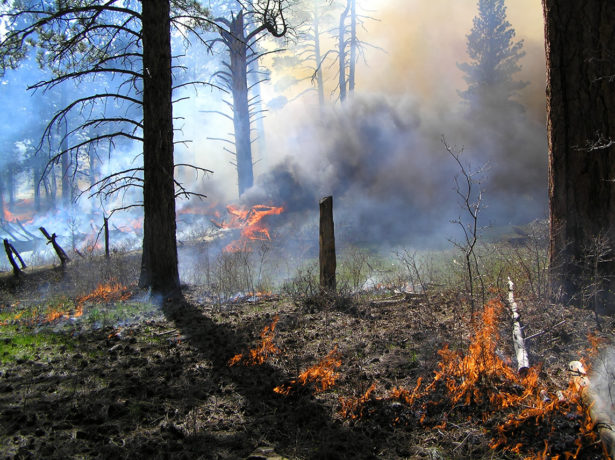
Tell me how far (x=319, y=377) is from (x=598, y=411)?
2219 mm

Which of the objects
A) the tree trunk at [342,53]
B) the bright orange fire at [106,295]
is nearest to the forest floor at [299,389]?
the bright orange fire at [106,295]

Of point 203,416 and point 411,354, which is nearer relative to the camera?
Result: point 203,416

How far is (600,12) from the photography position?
203 inches

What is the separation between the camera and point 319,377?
393 cm

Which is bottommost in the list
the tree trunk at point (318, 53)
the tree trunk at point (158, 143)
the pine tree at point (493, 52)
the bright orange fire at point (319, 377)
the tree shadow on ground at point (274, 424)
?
the tree shadow on ground at point (274, 424)

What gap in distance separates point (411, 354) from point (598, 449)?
1.93m

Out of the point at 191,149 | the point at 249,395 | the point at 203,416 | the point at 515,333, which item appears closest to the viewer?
the point at 203,416

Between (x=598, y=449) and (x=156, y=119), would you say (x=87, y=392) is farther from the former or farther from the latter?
(x=156, y=119)

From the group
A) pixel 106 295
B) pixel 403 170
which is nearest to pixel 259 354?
pixel 106 295

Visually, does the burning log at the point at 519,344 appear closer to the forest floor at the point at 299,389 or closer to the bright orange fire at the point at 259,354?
the forest floor at the point at 299,389

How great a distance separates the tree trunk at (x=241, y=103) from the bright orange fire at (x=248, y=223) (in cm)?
276

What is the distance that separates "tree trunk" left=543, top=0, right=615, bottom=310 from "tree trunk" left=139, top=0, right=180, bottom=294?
6399 mm

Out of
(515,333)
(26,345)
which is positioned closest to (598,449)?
(515,333)

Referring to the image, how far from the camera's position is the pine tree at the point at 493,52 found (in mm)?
23750
